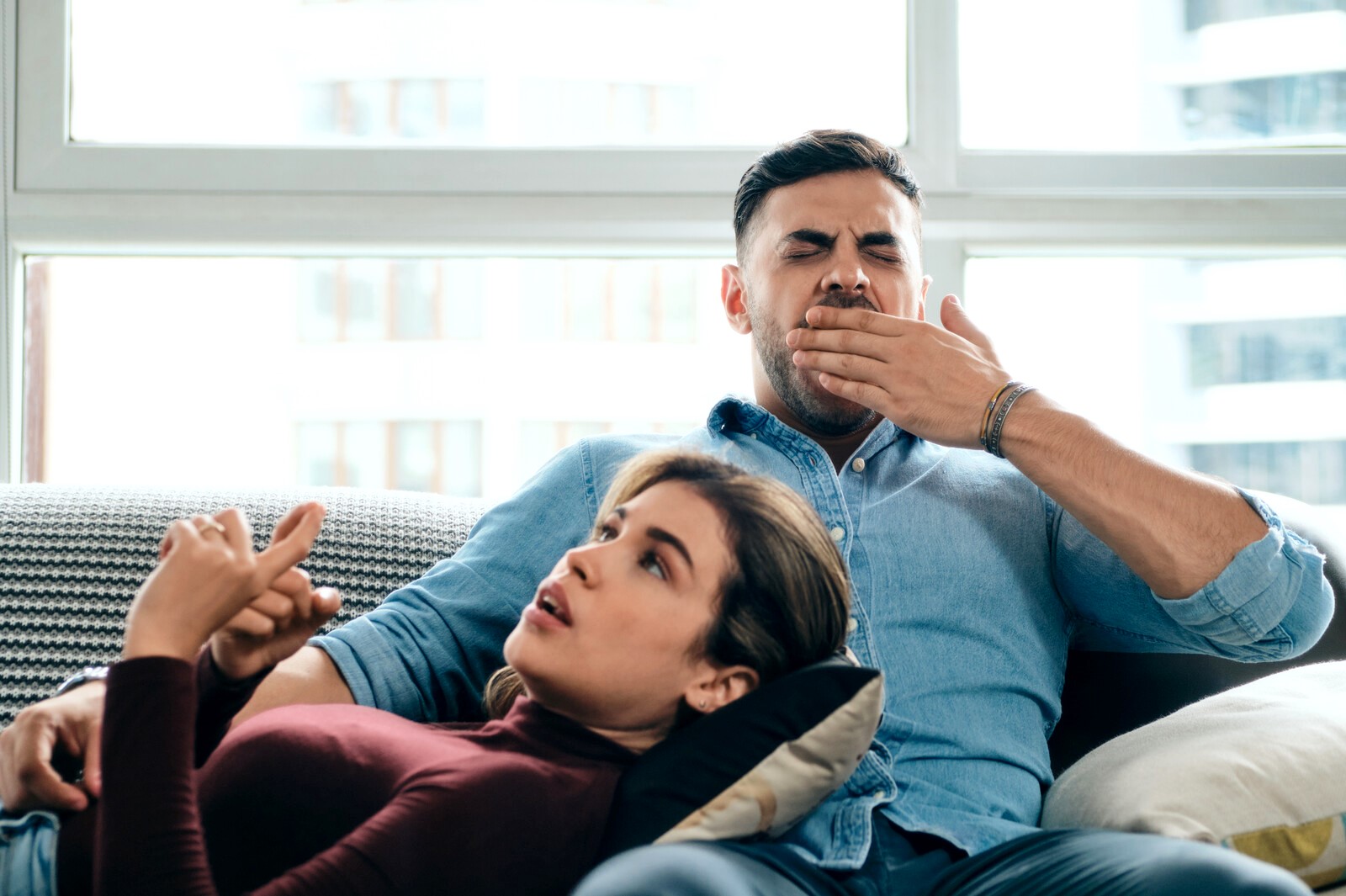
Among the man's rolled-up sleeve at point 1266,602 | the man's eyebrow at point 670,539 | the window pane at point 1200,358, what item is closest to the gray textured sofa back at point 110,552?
the man's eyebrow at point 670,539

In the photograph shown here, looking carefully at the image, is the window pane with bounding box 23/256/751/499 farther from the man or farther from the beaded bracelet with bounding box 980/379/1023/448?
the beaded bracelet with bounding box 980/379/1023/448

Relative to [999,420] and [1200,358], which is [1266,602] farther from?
[1200,358]

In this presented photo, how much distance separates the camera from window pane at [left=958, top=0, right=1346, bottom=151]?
2152 millimetres

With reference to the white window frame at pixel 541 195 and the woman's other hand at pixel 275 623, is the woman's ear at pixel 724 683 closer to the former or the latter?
the woman's other hand at pixel 275 623

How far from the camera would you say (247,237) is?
6.59 feet

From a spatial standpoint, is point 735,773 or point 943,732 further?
point 943,732

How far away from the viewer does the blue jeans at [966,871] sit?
780 mm

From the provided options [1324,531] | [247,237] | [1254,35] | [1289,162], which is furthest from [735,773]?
[1254,35]

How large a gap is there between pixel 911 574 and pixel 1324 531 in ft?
2.10

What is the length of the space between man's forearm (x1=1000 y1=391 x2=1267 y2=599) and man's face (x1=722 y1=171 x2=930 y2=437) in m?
0.31

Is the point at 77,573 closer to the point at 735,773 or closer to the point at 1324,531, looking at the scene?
the point at 735,773

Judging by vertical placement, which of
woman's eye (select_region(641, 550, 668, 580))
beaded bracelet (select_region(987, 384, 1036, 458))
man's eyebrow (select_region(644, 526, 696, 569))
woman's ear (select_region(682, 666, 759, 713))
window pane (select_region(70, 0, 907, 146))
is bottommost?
woman's ear (select_region(682, 666, 759, 713))

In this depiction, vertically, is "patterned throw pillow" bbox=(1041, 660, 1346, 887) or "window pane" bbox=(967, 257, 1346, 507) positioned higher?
"window pane" bbox=(967, 257, 1346, 507)

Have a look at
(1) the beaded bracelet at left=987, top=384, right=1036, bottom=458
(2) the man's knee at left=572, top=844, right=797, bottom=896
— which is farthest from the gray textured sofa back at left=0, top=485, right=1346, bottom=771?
(2) the man's knee at left=572, top=844, right=797, bottom=896
